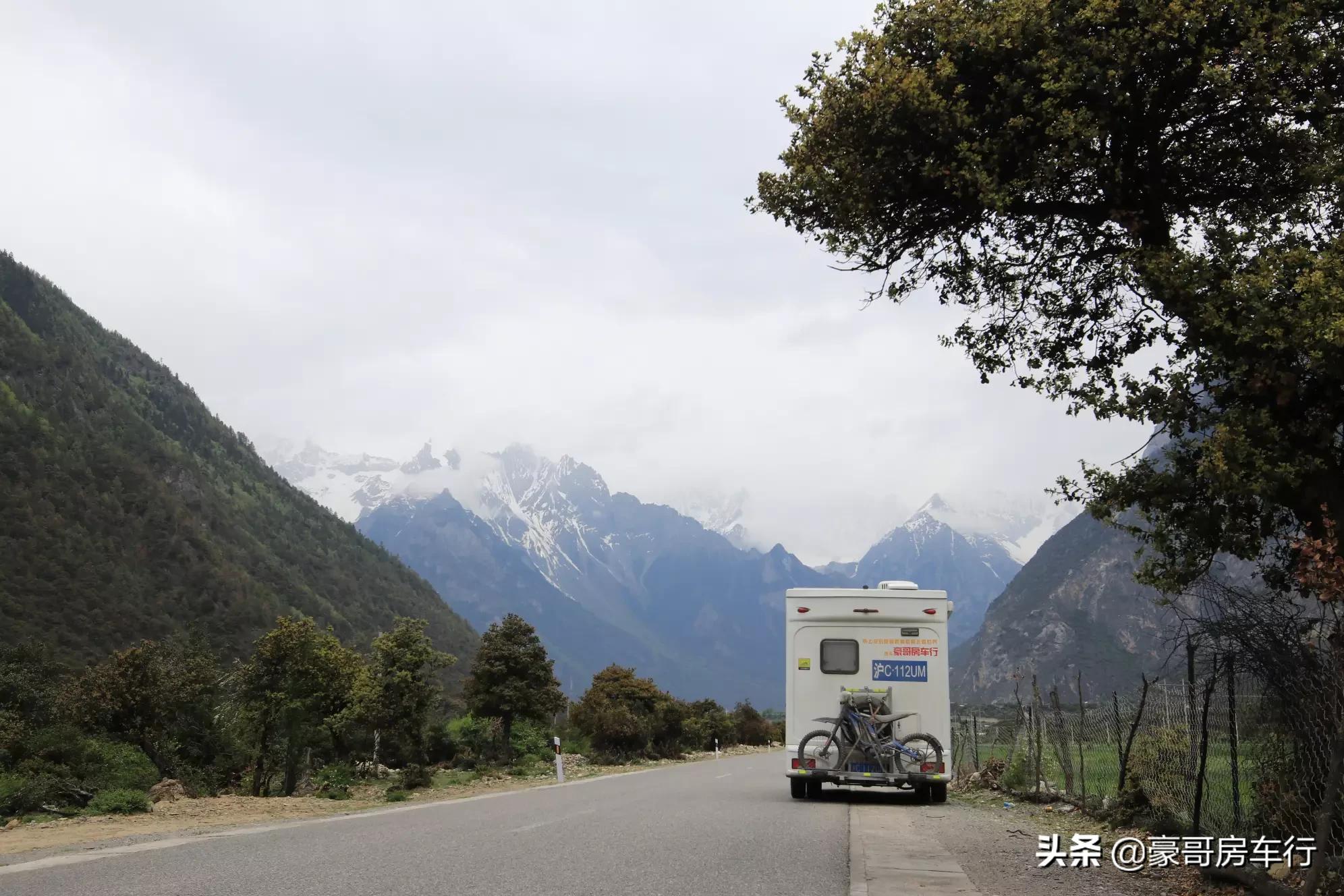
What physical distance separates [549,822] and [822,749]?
580 centimetres

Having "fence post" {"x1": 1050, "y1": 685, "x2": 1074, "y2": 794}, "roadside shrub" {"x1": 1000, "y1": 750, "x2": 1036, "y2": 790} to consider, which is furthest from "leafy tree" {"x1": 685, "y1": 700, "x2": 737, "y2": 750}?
"fence post" {"x1": 1050, "y1": 685, "x2": 1074, "y2": 794}

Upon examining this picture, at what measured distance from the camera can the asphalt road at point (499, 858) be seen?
27.0 feet

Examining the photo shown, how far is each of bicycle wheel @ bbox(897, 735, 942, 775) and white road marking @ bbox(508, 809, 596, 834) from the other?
17.1 feet

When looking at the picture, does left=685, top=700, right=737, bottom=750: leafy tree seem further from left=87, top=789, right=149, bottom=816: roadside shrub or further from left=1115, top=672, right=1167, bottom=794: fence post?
left=1115, top=672, right=1167, bottom=794: fence post

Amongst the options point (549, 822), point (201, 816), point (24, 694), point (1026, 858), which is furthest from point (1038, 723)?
point (24, 694)

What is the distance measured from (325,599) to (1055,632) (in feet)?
299

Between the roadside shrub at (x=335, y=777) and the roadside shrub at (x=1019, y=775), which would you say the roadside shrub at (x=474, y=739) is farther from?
the roadside shrub at (x=1019, y=775)

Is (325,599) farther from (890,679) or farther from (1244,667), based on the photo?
(1244,667)

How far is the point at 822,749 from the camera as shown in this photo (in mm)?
17859

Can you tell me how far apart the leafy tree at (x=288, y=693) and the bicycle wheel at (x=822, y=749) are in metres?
13.5

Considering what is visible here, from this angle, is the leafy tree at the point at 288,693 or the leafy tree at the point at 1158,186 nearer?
the leafy tree at the point at 1158,186

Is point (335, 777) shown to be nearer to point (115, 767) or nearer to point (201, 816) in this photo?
point (115, 767)

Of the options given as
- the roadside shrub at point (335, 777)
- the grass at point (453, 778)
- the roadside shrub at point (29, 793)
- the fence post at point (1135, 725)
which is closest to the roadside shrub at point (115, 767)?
the roadside shrub at point (29, 793)

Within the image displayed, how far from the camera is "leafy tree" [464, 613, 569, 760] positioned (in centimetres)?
3512
